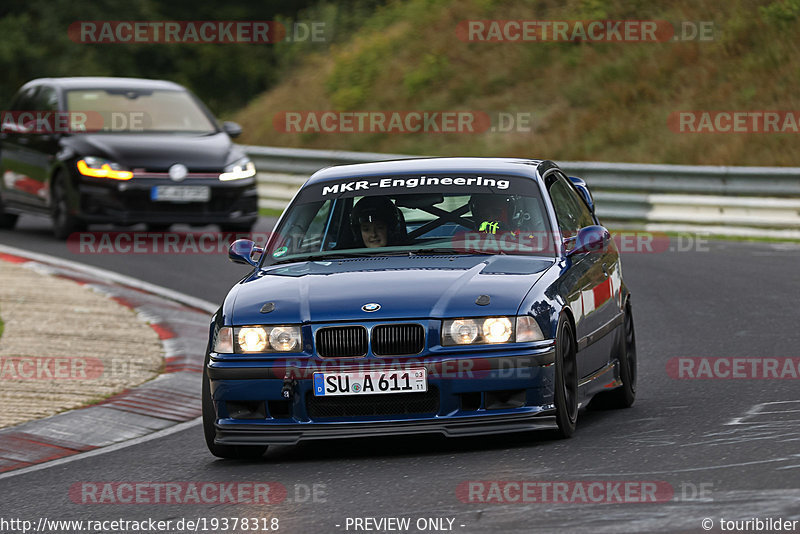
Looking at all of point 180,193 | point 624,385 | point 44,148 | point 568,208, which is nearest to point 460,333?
point 624,385

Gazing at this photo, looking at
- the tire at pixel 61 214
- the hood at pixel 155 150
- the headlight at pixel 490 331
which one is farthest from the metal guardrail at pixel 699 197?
the headlight at pixel 490 331

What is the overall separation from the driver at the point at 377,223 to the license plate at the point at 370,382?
1.36m

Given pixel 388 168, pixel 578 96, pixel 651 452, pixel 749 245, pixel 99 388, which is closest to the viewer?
pixel 651 452

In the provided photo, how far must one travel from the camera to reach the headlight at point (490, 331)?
747cm

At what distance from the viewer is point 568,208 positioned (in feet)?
30.9

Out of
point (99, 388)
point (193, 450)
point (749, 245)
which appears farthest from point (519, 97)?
point (193, 450)

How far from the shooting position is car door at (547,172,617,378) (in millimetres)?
8227

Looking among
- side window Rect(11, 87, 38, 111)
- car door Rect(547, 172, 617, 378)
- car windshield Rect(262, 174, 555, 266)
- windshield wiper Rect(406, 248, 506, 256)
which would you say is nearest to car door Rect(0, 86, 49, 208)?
side window Rect(11, 87, 38, 111)

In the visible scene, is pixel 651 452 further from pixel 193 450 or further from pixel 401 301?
pixel 193 450

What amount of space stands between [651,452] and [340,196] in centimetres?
252

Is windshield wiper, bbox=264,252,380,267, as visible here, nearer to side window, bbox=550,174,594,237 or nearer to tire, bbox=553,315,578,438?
side window, bbox=550,174,594,237

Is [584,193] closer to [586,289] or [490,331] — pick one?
[586,289]

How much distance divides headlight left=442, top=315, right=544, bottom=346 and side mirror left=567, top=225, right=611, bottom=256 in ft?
3.77

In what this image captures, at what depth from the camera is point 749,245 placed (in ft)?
58.5
